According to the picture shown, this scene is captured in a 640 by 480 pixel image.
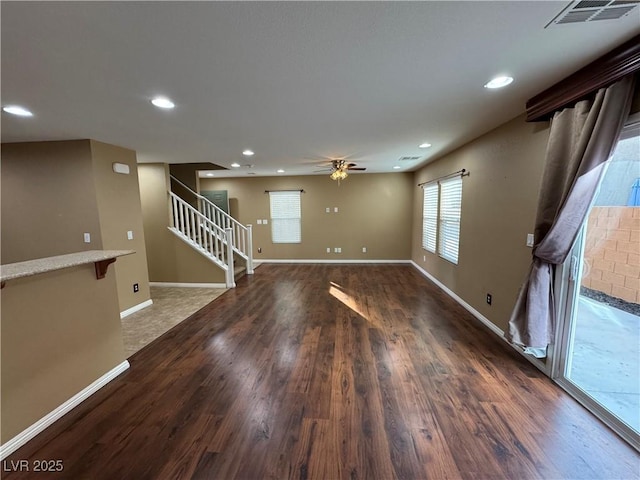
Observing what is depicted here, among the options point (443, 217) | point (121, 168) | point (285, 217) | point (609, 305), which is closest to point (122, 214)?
point (121, 168)

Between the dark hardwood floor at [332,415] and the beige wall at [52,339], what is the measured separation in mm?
199

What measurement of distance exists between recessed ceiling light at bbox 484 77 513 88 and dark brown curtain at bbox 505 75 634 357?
19.8 inches

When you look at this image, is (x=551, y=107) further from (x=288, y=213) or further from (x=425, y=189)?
(x=288, y=213)

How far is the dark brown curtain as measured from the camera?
166cm

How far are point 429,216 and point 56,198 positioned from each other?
20.2 feet

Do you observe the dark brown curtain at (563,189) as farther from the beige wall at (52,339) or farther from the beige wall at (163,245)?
the beige wall at (163,245)

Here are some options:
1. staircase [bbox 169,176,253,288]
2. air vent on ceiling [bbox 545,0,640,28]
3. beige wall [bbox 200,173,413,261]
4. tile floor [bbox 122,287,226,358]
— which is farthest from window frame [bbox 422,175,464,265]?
tile floor [bbox 122,287,226,358]

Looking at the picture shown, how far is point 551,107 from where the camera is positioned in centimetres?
200

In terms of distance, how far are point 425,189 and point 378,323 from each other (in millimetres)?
3688

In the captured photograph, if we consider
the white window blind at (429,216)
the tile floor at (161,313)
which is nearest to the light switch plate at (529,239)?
the white window blind at (429,216)

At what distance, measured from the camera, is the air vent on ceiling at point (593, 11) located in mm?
1178

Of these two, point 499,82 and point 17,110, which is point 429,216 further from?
point 17,110

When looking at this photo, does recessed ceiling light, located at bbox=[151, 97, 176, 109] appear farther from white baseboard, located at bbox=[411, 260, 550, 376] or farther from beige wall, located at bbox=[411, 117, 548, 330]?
white baseboard, located at bbox=[411, 260, 550, 376]

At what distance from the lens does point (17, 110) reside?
7.29 ft
